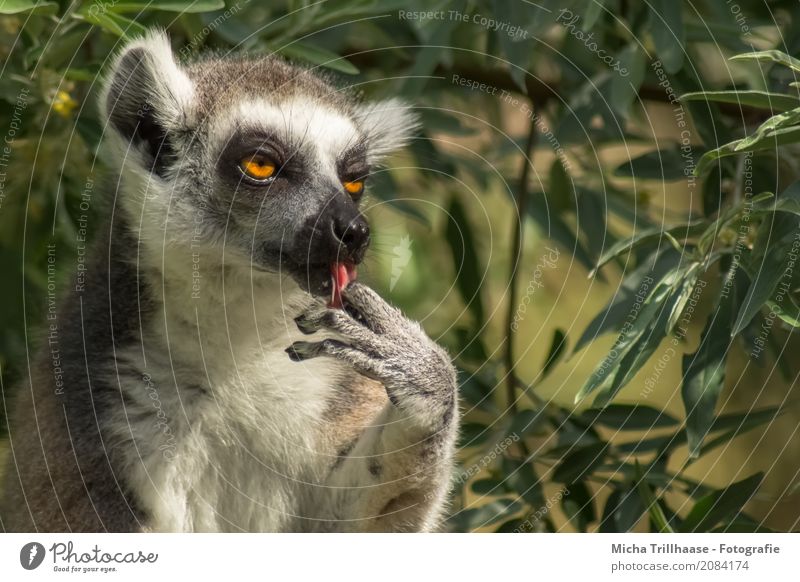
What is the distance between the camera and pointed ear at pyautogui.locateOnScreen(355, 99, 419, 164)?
4387 millimetres

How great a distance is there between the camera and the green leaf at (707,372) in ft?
11.4

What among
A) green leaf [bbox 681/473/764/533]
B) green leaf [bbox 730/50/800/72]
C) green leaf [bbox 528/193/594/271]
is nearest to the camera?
green leaf [bbox 730/50/800/72]

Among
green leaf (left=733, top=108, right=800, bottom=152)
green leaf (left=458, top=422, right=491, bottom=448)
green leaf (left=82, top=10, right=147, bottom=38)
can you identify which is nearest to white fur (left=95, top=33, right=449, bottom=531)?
green leaf (left=82, top=10, right=147, bottom=38)

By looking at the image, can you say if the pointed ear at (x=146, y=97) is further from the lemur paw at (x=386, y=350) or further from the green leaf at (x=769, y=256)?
the green leaf at (x=769, y=256)

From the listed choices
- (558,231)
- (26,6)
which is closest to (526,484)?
(558,231)

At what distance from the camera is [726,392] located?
671 cm

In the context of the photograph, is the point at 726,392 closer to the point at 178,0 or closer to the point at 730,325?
the point at 730,325

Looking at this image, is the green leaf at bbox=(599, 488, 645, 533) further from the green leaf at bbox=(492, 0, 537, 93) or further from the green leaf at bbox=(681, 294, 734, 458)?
the green leaf at bbox=(492, 0, 537, 93)

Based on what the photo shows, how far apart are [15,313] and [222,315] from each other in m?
1.50

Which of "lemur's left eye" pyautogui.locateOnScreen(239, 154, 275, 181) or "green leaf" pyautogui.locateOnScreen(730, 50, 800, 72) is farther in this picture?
"lemur's left eye" pyautogui.locateOnScreen(239, 154, 275, 181)

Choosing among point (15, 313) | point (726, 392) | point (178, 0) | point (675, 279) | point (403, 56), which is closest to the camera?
point (675, 279)

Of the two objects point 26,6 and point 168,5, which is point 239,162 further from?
point 26,6
